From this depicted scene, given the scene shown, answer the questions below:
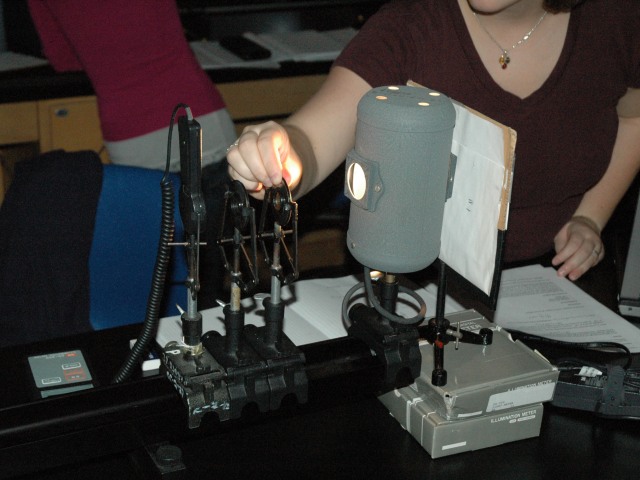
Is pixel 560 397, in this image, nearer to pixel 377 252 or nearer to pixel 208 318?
pixel 377 252

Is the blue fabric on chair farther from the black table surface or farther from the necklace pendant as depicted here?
the necklace pendant

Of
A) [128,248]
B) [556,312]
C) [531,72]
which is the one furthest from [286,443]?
[531,72]

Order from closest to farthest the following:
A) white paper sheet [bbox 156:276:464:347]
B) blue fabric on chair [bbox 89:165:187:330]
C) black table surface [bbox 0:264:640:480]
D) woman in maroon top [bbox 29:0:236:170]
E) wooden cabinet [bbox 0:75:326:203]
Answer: black table surface [bbox 0:264:640:480] < white paper sheet [bbox 156:276:464:347] < blue fabric on chair [bbox 89:165:187:330] < woman in maroon top [bbox 29:0:236:170] < wooden cabinet [bbox 0:75:326:203]

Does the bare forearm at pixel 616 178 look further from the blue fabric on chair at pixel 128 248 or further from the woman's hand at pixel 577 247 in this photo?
the blue fabric on chair at pixel 128 248

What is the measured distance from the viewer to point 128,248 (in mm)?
1781

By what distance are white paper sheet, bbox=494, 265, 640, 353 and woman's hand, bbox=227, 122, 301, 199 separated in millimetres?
513

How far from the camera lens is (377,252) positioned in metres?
1.03

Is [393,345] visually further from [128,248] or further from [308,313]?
[128,248]

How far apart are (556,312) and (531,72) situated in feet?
1.46

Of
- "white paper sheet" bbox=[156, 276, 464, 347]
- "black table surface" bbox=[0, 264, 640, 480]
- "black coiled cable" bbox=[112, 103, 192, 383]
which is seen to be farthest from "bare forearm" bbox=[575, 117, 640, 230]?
"black coiled cable" bbox=[112, 103, 192, 383]

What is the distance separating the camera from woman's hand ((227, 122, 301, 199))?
3.61 ft

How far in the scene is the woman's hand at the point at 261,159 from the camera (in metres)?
1.10

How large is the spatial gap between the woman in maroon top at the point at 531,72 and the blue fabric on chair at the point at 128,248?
438mm

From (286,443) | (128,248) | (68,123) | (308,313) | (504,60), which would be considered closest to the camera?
(286,443)
